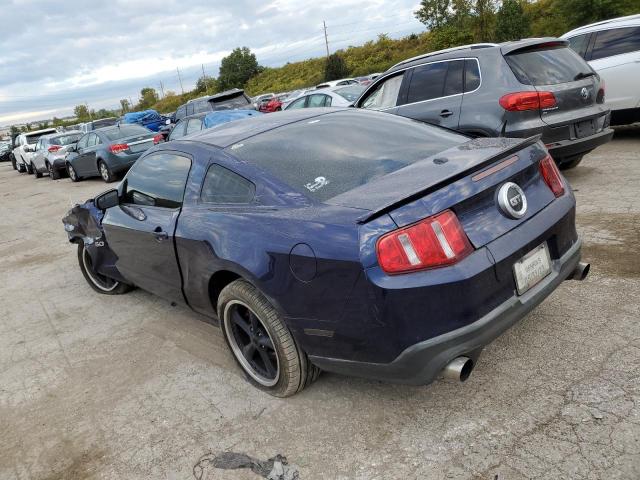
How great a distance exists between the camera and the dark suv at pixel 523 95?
5461mm

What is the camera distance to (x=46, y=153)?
61.2ft

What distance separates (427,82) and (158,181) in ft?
12.7

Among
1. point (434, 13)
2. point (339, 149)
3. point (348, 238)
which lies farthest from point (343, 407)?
point (434, 13)

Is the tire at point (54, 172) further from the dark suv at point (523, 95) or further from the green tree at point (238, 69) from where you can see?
the green tree at point (238, 69)

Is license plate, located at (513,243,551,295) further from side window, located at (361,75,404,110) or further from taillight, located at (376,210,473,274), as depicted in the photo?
side window, located at (361,75,404,110)

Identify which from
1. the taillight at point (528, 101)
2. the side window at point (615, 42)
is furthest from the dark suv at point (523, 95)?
the side window at point (615, 42)

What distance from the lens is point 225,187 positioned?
10.3 ft

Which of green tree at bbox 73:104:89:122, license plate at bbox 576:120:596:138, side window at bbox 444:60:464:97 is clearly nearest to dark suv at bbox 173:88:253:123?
side window at bbox 444:60:464:97

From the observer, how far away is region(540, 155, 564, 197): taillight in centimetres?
293

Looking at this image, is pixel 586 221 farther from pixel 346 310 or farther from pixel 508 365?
pixel 346 310

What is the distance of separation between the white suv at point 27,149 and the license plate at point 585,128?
2059 centimetres

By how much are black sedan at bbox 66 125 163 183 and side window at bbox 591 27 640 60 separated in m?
9.93

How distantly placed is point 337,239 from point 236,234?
752mm

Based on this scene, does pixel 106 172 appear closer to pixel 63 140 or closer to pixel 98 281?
pixel 63 140
